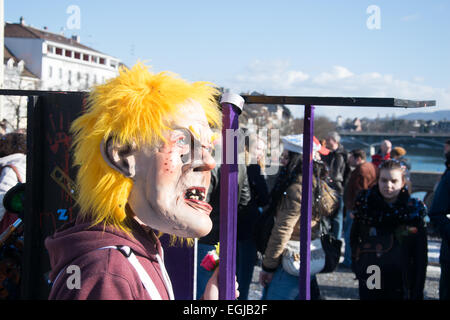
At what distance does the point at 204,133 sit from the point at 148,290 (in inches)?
23.4

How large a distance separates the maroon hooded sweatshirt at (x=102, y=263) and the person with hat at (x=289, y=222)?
1771 millimetres

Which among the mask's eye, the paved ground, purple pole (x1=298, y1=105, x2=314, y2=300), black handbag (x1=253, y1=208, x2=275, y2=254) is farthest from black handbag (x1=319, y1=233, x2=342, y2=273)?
the mask's eye

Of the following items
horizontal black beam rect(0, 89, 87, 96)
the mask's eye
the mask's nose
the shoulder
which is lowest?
the shoulder

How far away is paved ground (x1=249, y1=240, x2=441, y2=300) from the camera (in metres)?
5.03

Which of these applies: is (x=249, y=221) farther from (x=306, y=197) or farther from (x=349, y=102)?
(x=349, y=102)

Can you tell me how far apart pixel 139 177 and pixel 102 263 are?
332mm

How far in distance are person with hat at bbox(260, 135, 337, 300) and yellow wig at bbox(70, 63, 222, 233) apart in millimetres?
1805

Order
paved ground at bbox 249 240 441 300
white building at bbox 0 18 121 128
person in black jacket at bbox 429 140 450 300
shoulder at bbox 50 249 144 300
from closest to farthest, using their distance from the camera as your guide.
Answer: shoulder at bbox 50 249 144 300, person in black jacket at bbox 429 140 450 300, paved ground at bbox 249 240 441 300, white building at bbox 0 18 121 128

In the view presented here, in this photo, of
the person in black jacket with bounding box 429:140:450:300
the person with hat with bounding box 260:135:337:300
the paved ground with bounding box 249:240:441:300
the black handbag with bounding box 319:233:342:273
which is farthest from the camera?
the paved ground with bounding box 249:240:441:300

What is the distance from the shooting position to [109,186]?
168 centimetres

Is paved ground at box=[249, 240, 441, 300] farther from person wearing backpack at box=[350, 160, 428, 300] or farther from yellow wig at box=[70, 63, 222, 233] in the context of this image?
yellow wig at box=[70, 63, 222, 233]

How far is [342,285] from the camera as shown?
213 inches
